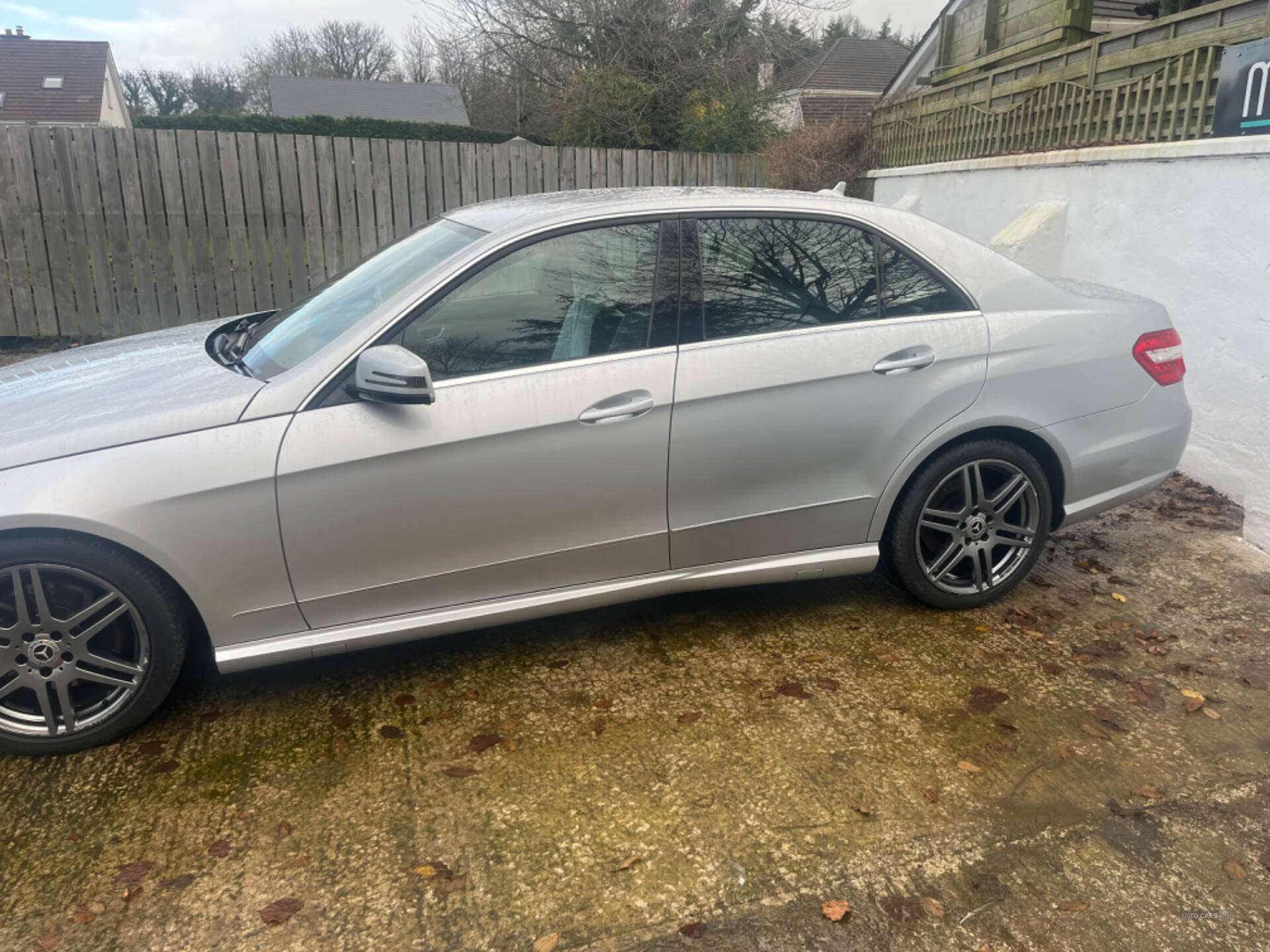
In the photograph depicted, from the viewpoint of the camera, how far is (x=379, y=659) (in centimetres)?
353

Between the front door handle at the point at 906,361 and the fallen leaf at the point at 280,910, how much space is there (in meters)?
2.59

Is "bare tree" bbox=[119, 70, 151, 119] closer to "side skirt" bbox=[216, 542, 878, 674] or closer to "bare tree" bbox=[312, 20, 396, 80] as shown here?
"bare tree" bbox=[312, 20, 396, 80]

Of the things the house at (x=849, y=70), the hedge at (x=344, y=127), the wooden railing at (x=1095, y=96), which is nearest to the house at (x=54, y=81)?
the hedge at (x=344, y=127)

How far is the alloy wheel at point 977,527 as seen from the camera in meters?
3.73

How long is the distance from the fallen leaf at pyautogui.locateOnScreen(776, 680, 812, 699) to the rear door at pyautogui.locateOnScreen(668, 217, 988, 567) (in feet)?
1.65

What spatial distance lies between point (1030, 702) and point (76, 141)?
866cm

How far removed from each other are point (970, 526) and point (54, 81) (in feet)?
161

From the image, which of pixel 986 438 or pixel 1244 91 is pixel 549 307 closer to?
pixel 986 438

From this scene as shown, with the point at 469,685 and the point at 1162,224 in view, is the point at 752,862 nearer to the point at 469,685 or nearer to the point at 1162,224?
the point at 469,685

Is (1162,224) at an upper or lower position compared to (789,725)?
upper

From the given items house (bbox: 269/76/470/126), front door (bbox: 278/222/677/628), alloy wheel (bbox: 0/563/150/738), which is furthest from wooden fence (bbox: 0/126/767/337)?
house (bbox: 269/76/470/126)

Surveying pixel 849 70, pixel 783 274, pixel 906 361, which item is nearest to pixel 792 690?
pixel 906 361

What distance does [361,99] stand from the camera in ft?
135

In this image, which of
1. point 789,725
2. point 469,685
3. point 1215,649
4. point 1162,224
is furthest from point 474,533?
point 1162,224
